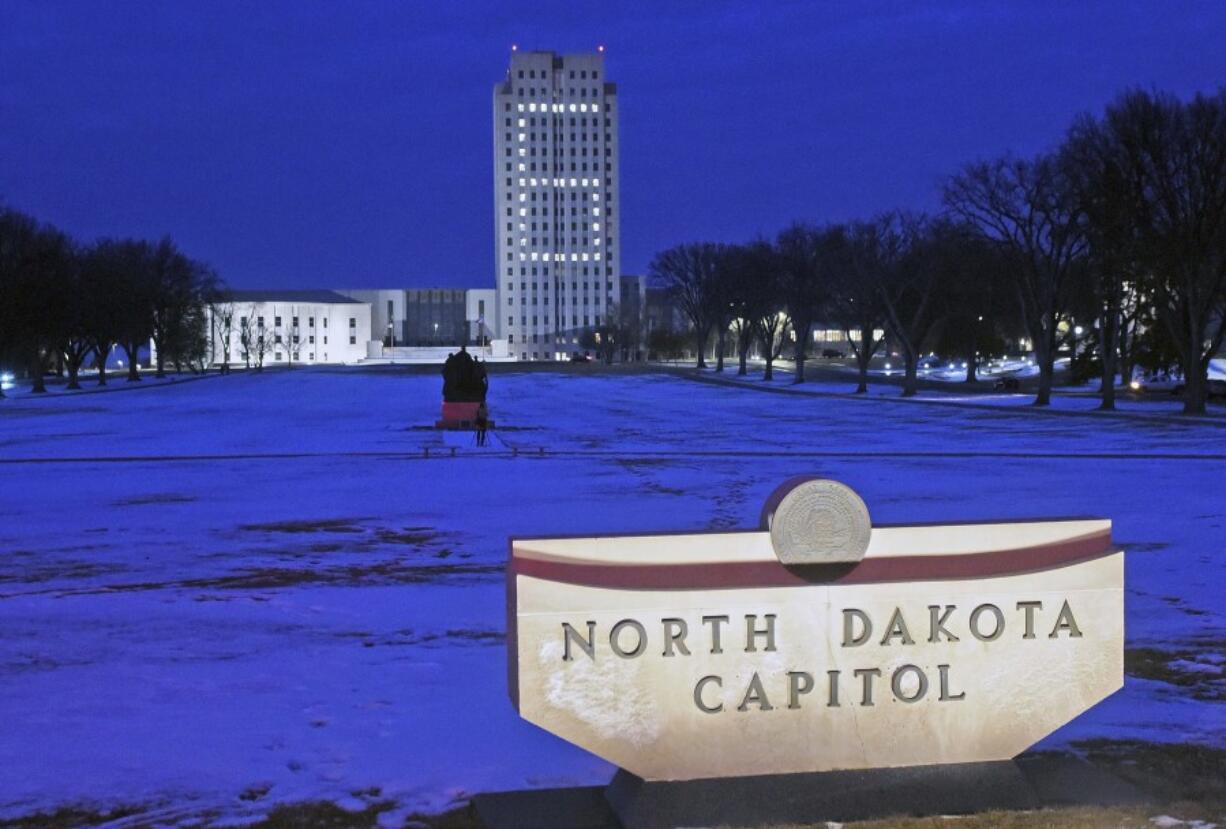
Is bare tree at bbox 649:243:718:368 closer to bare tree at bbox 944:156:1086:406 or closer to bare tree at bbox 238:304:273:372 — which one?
A: bare tree at bbox 944:156:1086:406

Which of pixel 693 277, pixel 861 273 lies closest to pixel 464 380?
pixel 861 273

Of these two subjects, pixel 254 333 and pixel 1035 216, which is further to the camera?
pixel 254 333

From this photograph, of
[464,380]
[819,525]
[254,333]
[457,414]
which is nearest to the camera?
[819,525]

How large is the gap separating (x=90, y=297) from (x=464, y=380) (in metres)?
52.2

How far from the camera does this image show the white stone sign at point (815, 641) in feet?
17.7

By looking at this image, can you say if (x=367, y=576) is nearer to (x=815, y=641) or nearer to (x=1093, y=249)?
(x=815, y=641)

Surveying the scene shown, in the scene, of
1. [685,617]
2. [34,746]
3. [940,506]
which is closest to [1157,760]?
[685,617]

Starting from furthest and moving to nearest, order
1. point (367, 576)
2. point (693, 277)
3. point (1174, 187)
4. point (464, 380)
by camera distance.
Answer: point (693, 277) < point (1174, 187) < point (464, 380) < point (367, 576)

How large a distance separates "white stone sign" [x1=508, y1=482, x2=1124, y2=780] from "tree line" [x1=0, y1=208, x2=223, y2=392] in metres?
63.5

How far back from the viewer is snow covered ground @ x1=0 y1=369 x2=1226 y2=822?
262 inches

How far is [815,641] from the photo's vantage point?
554 cm

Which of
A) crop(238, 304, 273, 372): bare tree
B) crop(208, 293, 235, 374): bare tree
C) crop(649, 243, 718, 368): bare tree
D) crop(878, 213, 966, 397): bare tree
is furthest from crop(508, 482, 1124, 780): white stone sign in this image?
crop(238, 304, 273, 372): bare tree

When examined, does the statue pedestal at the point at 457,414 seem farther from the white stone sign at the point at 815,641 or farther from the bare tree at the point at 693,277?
the bare tree at the point at 693,277

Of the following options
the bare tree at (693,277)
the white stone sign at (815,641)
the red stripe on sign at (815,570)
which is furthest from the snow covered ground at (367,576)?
the bare tree at (693,277)
